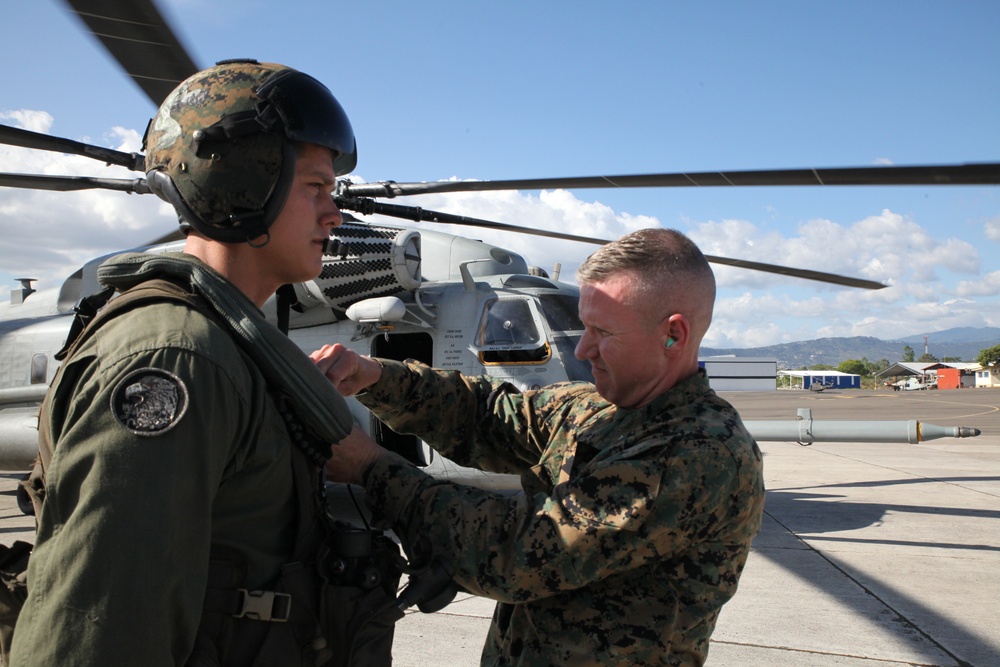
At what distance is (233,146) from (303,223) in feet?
0.69

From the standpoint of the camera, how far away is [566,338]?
7.12m

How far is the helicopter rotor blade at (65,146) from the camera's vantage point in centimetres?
487

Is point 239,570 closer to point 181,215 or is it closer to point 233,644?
point 233,644

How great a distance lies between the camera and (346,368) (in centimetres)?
216

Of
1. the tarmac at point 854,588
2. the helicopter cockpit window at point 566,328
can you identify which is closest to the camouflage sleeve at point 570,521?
the tarmac at point 854,588

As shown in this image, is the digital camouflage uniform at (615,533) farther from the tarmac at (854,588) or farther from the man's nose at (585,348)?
the tarmac at (854,588)

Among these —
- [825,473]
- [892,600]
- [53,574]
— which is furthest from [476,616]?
[825,473]

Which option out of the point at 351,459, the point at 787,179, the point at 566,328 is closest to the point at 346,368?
the point at 351,459

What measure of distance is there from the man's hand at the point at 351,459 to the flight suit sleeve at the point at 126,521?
0.63 m

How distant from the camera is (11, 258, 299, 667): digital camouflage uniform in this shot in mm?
1063

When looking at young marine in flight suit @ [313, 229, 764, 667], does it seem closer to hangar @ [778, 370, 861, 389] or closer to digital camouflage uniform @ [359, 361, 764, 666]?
digital camouflage uniform @ [359, 361, 764, 666]

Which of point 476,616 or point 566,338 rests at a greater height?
point 566,338

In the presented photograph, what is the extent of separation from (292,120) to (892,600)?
5184 mm

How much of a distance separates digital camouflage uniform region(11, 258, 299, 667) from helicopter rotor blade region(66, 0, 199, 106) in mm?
3290
